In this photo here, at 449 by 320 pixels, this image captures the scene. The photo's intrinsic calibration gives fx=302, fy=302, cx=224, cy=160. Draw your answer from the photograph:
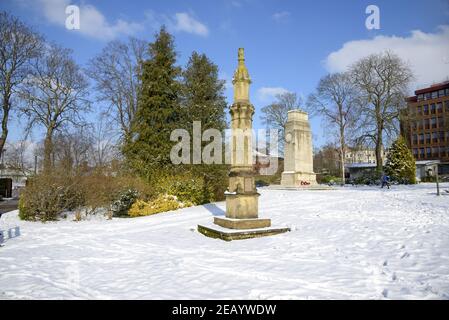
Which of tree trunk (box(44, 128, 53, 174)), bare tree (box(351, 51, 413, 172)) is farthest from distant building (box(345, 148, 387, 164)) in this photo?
tree trunk (box(44, 128, 53, 174))

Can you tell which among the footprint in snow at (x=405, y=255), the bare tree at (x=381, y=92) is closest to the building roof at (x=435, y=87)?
the bare tree at (x=381, y=92)

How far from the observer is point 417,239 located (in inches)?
270

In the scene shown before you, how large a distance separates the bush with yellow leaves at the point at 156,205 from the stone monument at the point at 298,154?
1120cm

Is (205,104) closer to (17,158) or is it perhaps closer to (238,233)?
(238,233)

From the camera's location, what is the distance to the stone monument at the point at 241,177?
8422 millimetres

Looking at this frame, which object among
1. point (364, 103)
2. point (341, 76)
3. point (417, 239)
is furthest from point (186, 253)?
point (341, 76)

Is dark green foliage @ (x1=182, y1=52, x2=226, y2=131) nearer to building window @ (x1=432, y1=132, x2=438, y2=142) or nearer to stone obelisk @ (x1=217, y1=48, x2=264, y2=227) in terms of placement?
stone obelisk @ (x1=217, y1=48, x2=264, y2=227)

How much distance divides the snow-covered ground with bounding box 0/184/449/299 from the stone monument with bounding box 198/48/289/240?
655 millimetres

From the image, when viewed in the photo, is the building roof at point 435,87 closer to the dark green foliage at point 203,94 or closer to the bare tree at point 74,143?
the dark green foliage at point 203,94

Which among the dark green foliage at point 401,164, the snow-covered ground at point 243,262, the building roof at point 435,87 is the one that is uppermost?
the building roof at point 435,87

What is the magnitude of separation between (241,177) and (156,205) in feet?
24.7

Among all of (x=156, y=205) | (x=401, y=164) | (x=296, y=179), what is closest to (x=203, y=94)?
(x=156, y=205)
